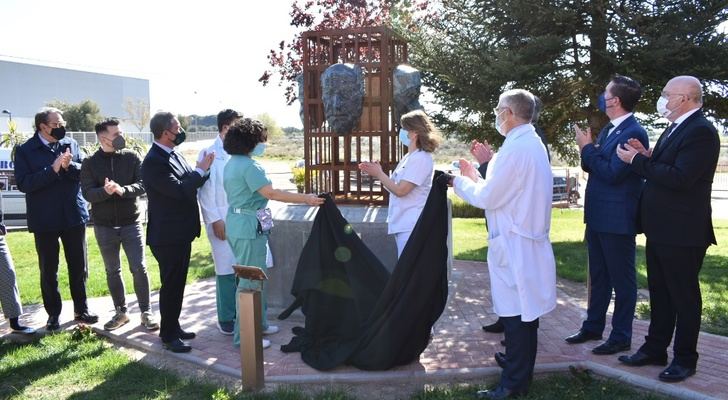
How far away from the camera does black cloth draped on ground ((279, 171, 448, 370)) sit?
168 inches

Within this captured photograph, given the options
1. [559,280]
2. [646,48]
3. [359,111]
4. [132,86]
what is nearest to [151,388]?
[359,111]

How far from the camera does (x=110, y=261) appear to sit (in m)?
5.45

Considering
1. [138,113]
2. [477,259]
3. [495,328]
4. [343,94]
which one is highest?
[138,113]

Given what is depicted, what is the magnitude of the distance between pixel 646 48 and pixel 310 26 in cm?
705

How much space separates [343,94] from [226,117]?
1.27 metres

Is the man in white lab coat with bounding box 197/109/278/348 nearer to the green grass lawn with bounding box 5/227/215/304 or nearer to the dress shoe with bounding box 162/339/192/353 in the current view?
the dress shoe with bounding box 162/339/192/353

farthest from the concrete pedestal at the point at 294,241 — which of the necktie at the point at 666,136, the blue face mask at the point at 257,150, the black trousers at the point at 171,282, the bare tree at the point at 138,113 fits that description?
the bare tree at the point at 138,113

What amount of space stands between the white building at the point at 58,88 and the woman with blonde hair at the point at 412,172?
2664 inches

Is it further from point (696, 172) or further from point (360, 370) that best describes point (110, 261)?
point (696, 172)

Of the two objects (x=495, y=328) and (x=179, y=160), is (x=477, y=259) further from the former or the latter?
(x=179, y=160)

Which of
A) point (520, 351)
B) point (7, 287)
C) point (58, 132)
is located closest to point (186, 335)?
point (7, 287)

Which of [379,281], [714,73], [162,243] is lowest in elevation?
[379,281]

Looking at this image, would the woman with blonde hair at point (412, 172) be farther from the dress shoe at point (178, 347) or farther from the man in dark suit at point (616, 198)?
the dress shoe at point (178, 347)

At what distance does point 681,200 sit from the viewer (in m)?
3.93
